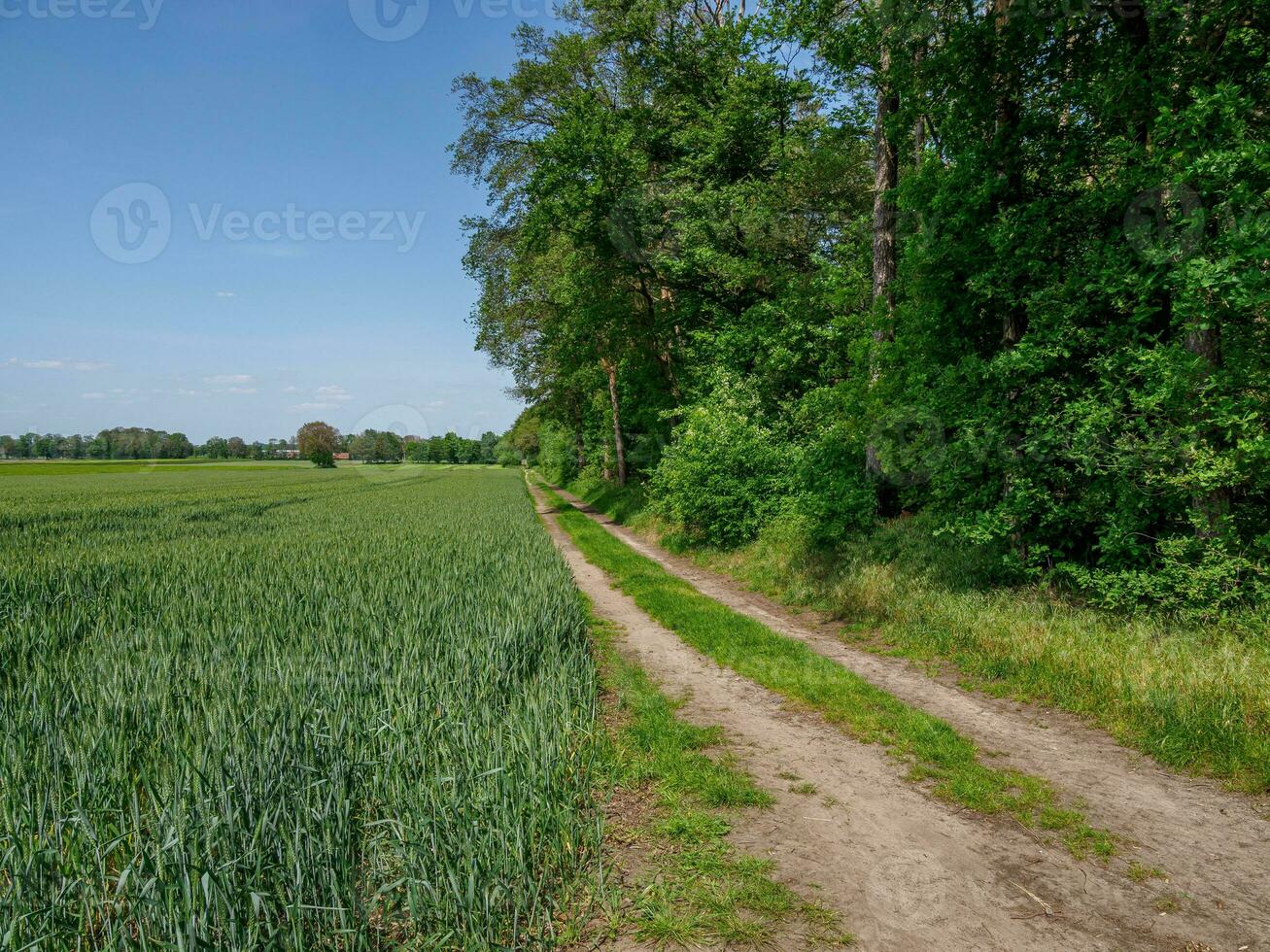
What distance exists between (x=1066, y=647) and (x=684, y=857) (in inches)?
201

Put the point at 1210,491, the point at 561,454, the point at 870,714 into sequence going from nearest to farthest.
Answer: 1. the point at 870,714
2. the point at 1210,491
3. the point at 561,454

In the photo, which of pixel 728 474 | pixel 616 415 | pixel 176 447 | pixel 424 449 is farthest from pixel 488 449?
pixel 728 474

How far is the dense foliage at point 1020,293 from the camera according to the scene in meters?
6.29

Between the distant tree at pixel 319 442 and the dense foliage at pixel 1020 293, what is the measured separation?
361 ft

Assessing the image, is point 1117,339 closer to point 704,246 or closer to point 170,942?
point 170,942

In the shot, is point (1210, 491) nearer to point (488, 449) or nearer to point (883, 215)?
point (883, 215)

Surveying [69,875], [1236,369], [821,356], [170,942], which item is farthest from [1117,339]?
[821,356]

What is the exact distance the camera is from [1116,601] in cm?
694

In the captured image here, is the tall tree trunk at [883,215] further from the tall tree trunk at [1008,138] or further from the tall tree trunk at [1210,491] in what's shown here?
the tall tree trunk at [1210,491]

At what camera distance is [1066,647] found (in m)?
6.51

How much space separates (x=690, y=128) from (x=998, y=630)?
58.2ft

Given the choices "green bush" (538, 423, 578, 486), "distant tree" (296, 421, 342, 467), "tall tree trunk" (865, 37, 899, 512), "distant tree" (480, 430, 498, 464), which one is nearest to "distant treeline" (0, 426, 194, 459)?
"distant tree" (296, 421, 342, 467)

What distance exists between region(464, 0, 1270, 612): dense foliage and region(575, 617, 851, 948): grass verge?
17.2 ft

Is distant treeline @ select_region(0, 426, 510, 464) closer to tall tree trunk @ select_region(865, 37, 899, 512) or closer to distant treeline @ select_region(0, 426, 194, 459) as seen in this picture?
distant treeline @ select_region(0, 426, 194, 459)
